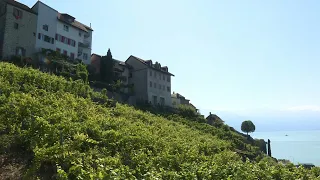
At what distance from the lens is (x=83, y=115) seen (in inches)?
771

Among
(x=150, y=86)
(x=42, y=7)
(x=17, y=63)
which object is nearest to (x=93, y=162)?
(x=17, y=63)

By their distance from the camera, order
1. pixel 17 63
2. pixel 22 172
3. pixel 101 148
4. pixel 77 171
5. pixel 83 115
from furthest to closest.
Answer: pixel 17 63, pixel 83 115, pixel 101 148, pixel 22 172, pixel 77 171

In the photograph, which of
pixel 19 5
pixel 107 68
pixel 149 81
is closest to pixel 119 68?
Result: pixel 107 68

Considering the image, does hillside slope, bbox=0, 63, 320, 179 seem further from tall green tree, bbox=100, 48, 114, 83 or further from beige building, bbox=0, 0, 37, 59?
tall green tree, bbox=100, 48, 114, 83

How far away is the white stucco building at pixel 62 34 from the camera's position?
43688 millimetres

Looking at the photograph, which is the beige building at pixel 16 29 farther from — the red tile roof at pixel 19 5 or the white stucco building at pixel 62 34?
the white stucco building at pixel 62 34

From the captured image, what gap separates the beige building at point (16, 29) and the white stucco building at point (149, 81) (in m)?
21.9

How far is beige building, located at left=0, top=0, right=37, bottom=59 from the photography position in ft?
126

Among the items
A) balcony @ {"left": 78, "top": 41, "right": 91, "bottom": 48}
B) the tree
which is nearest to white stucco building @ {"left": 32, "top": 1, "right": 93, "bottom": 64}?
balcony @ {"left": 78, "top": 41, "right": 91, "bottom": 48}

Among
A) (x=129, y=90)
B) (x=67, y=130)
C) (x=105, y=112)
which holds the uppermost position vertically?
(x=129, y=90)

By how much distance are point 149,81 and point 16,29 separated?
1023 inches

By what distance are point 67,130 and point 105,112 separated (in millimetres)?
10603

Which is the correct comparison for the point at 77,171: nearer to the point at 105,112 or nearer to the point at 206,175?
the point at 206,175

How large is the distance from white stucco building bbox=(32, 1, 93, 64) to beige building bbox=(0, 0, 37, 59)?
118 cm
